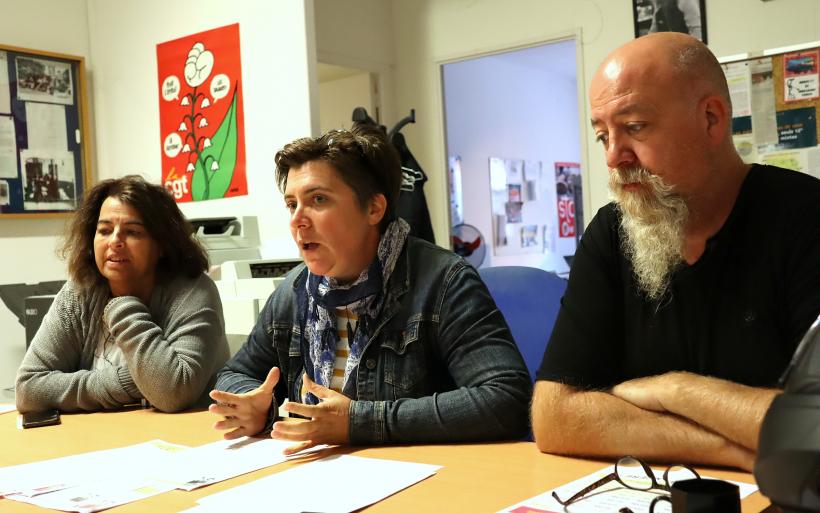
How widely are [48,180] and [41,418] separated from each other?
8.80 ft

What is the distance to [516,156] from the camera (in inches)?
302

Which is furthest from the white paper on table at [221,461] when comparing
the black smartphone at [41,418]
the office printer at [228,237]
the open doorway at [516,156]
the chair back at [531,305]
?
the open doorway at [516,156]

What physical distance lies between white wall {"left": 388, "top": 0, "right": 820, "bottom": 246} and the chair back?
2.52 meters

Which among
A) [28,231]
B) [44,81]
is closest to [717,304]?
[28,231]

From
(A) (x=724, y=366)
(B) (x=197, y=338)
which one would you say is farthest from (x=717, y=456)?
(B) (x=197, y=338)

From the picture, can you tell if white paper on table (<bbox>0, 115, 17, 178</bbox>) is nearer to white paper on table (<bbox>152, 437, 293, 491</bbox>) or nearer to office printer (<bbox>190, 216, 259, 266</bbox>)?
office printer (<bbox>190, 216, 259, 266</bbox>)

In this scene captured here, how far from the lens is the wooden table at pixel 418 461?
47.4 inches

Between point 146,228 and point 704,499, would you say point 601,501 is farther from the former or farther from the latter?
point 146,228

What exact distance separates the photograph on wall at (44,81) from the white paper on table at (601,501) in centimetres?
403

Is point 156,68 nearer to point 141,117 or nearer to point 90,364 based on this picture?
point 141,117

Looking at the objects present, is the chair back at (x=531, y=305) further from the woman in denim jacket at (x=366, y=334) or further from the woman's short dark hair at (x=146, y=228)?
the woman's short dark hair at (x=146, y=228)

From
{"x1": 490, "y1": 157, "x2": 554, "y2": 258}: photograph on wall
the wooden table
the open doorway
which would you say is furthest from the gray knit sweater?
{"x1": 490, "y1": 157, "x2": 554, "y2": 258}: photograph on wall

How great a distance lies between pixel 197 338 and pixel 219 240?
5.41ft

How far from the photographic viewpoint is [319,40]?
15.9ft
